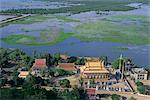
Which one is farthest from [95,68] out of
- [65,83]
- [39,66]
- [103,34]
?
[103,34]

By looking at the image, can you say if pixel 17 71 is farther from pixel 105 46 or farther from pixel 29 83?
pixel 105 46

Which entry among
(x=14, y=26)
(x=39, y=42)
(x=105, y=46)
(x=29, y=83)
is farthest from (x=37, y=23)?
(x=29, y=83)

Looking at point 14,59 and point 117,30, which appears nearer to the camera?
point 14,59

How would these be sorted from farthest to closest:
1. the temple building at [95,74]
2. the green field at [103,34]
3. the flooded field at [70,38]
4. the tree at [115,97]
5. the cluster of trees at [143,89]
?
the green field at [103,34]
the flooded field at [70,38]
the temple building at [95,74]
the cluster of trees at [143,89]
the tree at [115,97]

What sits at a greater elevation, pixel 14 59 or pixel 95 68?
pixel 95 68

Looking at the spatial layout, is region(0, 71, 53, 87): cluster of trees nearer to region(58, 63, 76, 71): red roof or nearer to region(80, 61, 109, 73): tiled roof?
region(80, 61, 109, 73): tiled roof

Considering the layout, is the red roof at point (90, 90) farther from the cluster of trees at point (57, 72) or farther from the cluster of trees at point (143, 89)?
the cluster of trees at point (57, 72)

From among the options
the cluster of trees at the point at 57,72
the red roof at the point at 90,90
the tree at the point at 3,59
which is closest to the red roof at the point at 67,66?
the cluster of trees at the point at 57,72

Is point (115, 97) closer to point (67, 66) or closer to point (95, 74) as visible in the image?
point (95, 74)
